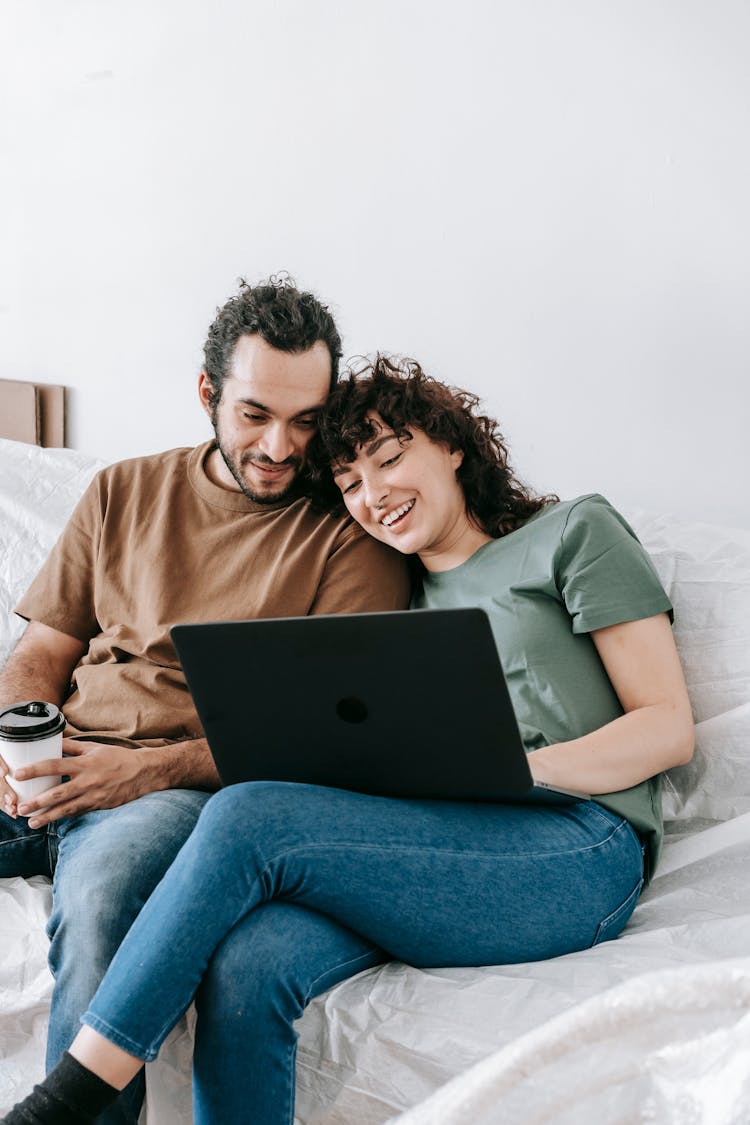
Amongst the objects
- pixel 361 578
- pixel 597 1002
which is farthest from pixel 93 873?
pixel 597 1002

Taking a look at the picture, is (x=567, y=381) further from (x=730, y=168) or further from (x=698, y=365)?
(x=730, y=168)

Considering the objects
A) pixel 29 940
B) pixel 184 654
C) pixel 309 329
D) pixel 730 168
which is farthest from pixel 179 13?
pixel 29 940

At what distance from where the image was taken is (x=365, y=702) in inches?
39.0

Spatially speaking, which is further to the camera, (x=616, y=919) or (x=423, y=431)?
(x=423, y=431)

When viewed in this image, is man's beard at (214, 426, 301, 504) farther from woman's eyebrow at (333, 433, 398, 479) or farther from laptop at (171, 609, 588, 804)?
laptop at (171, 609, 588, 804)

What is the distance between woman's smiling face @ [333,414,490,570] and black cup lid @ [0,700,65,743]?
1.53ft

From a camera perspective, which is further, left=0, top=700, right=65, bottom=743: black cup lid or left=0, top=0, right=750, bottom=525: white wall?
left=0, top=0, right=750, bottom=525: white wall

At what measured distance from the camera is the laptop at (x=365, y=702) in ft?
3.11

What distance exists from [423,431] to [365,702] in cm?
49

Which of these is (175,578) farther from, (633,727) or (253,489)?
(633,727)

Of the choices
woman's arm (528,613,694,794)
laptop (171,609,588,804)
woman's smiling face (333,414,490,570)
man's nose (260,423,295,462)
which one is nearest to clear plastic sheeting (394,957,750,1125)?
laptop (171,609,588,804)

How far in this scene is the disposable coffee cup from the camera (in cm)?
113

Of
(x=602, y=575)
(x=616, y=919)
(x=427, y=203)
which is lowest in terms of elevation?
(x=616, y=919)

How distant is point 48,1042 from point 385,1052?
1.12 feet
